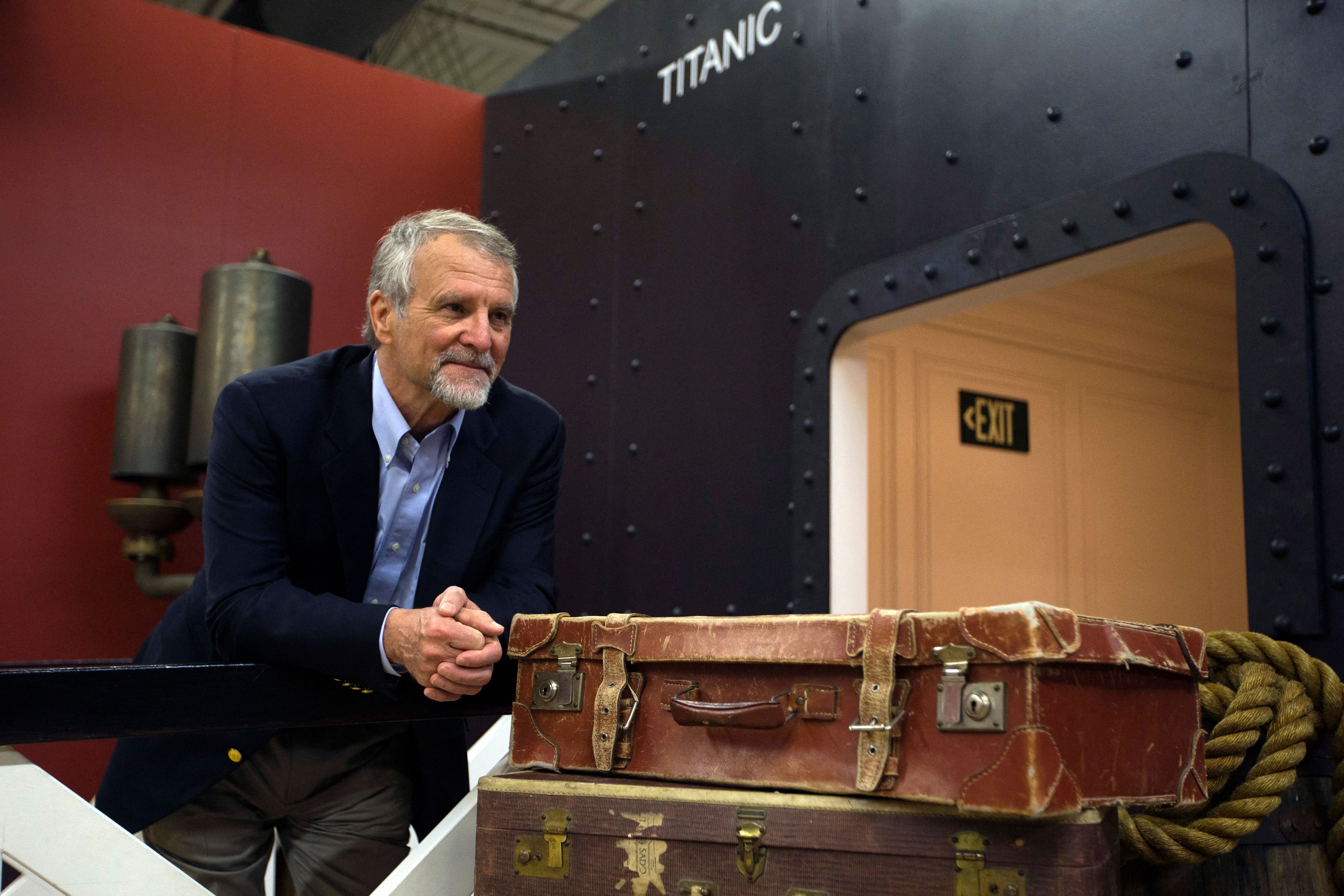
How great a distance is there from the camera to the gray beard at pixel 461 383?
192 centimetres

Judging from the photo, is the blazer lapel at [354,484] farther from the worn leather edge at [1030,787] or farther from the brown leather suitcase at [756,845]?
the worn leather edge at [1030,787]

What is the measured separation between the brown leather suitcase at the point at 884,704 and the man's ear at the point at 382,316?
58 centimetres

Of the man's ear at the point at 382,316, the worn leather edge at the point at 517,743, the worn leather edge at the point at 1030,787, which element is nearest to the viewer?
the worn leather edge at the point at 1030,787

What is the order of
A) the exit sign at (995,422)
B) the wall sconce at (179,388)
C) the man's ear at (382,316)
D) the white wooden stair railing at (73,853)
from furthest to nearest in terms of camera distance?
the exit sign at (995,422) → the wall sconce at (179,388) → the man's ear at (382,316) → the white wooden stair railing at (73,853)

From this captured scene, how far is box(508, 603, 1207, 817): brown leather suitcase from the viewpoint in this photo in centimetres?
134

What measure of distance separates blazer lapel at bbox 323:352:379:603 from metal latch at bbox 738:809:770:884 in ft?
2.49

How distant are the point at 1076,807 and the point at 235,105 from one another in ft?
14.4

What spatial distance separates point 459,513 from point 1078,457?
155 inches

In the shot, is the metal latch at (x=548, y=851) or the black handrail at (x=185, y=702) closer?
the black handrail at (x=185, y=702)

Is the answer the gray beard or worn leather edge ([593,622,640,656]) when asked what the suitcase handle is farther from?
the gray beard

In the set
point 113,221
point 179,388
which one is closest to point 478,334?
point 179,388

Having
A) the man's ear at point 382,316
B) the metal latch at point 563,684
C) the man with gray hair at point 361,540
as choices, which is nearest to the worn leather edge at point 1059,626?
the metal latch at point 563,684

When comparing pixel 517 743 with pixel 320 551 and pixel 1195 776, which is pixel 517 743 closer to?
pixel 320 551

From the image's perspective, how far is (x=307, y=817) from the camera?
2.00 metres
